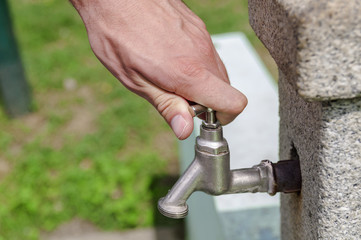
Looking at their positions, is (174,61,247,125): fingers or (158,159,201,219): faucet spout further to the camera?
(158,159,201,219): faucet spout

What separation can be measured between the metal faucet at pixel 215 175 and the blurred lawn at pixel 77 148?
2280 millimetres

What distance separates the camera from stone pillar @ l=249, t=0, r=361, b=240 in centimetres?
97

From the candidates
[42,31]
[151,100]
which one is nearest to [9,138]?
[42,31]

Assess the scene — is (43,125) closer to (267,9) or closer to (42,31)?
(42,31)

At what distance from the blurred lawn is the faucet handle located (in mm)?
2430

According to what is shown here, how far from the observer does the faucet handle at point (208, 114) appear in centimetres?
119

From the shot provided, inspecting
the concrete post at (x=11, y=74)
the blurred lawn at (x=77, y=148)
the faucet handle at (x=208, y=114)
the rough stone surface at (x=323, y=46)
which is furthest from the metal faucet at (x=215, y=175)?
the concrete post at (x=11, y=74)

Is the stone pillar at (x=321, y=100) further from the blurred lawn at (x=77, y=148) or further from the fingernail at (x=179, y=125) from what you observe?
the blurred lawn at (x=77, y=148)

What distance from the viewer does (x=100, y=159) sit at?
409cm

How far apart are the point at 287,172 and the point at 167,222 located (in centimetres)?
230

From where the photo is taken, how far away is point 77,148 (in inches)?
169

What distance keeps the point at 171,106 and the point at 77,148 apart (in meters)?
3.23

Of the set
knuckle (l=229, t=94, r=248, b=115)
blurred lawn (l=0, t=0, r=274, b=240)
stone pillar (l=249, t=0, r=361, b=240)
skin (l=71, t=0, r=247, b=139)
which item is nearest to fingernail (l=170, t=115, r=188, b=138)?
skin (l=71, t=0, r=247, b=139)

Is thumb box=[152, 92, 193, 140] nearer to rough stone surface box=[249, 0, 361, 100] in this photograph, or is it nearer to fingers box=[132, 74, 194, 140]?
fingers box=[132, 74, 194, 140]
